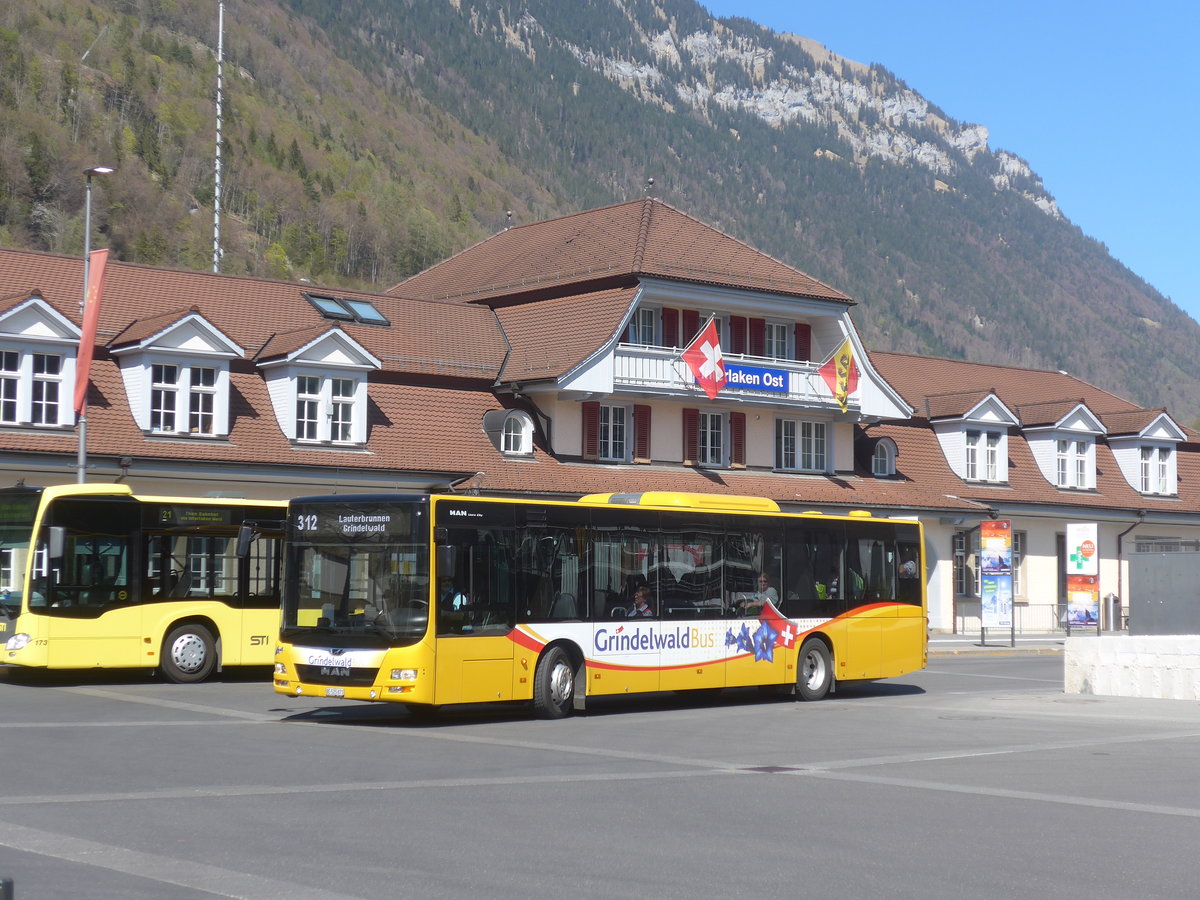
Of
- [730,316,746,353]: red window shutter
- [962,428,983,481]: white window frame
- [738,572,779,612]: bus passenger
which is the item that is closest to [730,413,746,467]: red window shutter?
[730,316,746,353]: red window shutter

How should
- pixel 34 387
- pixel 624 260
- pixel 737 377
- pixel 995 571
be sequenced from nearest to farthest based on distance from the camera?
pixel 34 387, pixel 995 571, pixel 624 260, pixel 737 377

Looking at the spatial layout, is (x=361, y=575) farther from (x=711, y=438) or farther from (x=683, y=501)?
(x=711, y=438)

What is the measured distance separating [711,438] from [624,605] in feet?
73.9

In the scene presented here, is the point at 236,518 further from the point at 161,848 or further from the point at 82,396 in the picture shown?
the point at 161,848

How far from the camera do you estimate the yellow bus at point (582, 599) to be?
1894cm

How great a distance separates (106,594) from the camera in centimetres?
2394

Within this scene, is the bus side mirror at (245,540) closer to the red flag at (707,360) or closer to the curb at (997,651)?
the red flag at (707,360)

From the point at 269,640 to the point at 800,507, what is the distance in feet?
68.7

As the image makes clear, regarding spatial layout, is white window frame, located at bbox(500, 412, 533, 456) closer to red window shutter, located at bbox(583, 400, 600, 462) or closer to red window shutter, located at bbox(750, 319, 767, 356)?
red window shutter, located at bbox(583, 400, 600, 462)

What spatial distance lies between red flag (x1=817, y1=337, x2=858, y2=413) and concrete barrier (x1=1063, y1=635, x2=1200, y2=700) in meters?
19.6

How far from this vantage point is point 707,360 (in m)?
41.8

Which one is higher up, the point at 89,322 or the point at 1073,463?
the point at 89,322

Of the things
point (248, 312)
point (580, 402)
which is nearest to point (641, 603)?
point (580, 402)

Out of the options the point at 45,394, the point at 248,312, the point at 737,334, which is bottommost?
the point at 45,394
